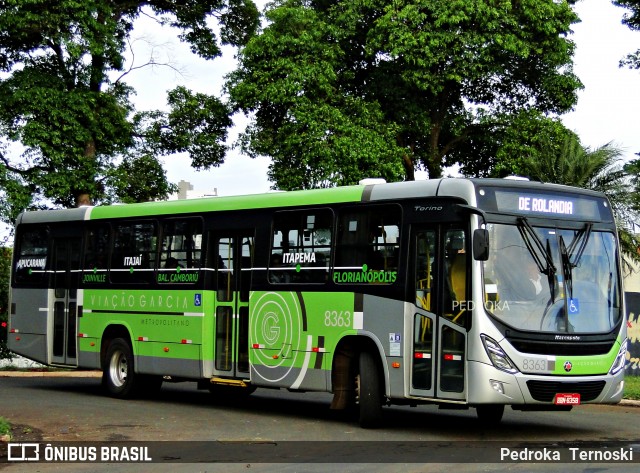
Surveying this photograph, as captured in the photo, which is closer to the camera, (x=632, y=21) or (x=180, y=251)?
(x=180, y=251)

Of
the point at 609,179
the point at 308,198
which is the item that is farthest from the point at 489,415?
the point at 609,179

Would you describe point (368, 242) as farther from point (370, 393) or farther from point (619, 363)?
point (619, 363)

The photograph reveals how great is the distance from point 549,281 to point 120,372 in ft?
29.3

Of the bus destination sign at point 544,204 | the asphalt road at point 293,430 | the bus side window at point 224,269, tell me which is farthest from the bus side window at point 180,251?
the bus destination sign at point 544,204

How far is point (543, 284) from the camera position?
46.5 feet

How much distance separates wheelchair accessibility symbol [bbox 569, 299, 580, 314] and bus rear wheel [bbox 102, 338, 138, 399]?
27.7ft

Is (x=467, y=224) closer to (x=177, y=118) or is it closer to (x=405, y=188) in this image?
(x=405, y=188)

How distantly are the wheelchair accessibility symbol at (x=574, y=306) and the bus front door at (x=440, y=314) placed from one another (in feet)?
4.46

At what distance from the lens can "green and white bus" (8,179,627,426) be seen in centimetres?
1398

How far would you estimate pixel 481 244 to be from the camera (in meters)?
13.7

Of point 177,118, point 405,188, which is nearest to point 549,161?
point 177,118

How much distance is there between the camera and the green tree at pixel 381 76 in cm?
3431

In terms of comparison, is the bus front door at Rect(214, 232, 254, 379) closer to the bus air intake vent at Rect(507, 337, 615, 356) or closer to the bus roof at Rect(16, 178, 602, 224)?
the bus roof at Rect(16, 178, 602, 224)

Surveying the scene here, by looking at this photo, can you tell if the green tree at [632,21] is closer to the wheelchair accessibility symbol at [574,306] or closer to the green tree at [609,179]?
the green tree at [609,179]
